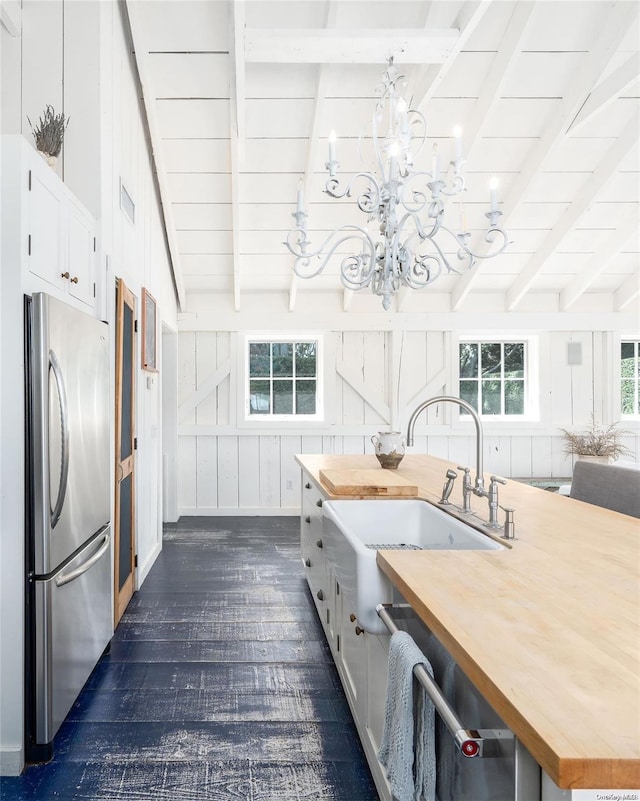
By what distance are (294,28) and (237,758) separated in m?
3.50

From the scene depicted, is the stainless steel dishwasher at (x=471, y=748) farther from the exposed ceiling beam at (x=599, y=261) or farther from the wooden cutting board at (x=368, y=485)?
the exposed ceiling beam at (x=599, y=261)

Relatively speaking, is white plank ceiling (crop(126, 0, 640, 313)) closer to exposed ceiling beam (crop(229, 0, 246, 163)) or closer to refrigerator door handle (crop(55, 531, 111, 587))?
exposed ceiling beam (crop(229, 0, 246, 163))

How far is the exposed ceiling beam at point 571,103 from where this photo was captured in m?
2.89

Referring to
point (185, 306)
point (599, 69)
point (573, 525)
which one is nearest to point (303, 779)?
point (573, 525)

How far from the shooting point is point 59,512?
1.90 meters

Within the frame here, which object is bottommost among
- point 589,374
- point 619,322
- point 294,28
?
point 589,374

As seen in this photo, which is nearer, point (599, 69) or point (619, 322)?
point (599, 69)

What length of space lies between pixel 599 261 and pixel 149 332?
393 cm

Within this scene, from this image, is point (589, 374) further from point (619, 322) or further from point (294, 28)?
point (294, 28)

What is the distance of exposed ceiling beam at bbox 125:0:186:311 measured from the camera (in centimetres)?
294

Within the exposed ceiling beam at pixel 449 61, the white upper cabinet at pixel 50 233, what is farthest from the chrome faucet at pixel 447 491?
the exposed ceiling beam at pixel 449 61

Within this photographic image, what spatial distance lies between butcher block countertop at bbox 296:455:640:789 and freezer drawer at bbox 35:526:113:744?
3.99ft

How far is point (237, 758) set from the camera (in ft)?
6.03

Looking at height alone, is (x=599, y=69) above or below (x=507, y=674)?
above
